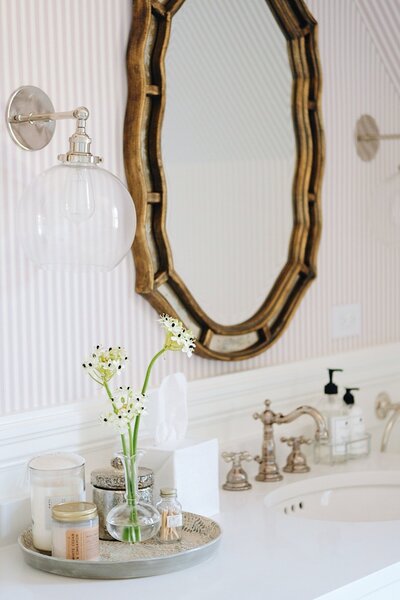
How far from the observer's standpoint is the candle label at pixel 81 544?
5.28 feet

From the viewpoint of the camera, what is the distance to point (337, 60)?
2639 millimetres

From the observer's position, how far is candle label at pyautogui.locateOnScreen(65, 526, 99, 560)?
1.61 meters

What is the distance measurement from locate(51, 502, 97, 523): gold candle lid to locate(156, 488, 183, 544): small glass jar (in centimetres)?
14

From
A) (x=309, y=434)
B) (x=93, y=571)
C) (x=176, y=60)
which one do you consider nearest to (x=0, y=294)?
(x=93, y=571)

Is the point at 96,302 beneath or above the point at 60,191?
beneath

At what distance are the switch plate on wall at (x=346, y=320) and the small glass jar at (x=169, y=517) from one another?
3.44 feet

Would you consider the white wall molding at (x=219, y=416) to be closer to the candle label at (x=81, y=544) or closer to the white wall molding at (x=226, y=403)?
the white wall molding at (x=226, y=403)

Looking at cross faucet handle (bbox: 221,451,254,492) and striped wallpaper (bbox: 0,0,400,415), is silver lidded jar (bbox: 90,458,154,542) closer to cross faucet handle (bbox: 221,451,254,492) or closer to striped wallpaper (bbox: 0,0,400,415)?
striped wallpaper (bbox: 0,0,400,415)

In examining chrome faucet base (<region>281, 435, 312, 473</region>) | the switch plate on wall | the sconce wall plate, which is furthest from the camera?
the switch plate on wall

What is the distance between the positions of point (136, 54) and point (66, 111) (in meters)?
0.22

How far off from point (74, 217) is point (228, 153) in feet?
2.24

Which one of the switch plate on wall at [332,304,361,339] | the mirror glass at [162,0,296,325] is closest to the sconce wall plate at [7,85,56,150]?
the mirror glass at [162,0,296,325]

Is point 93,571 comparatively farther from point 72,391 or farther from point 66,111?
point 66,111

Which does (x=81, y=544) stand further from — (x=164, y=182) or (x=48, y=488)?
(x=164, y=182)
